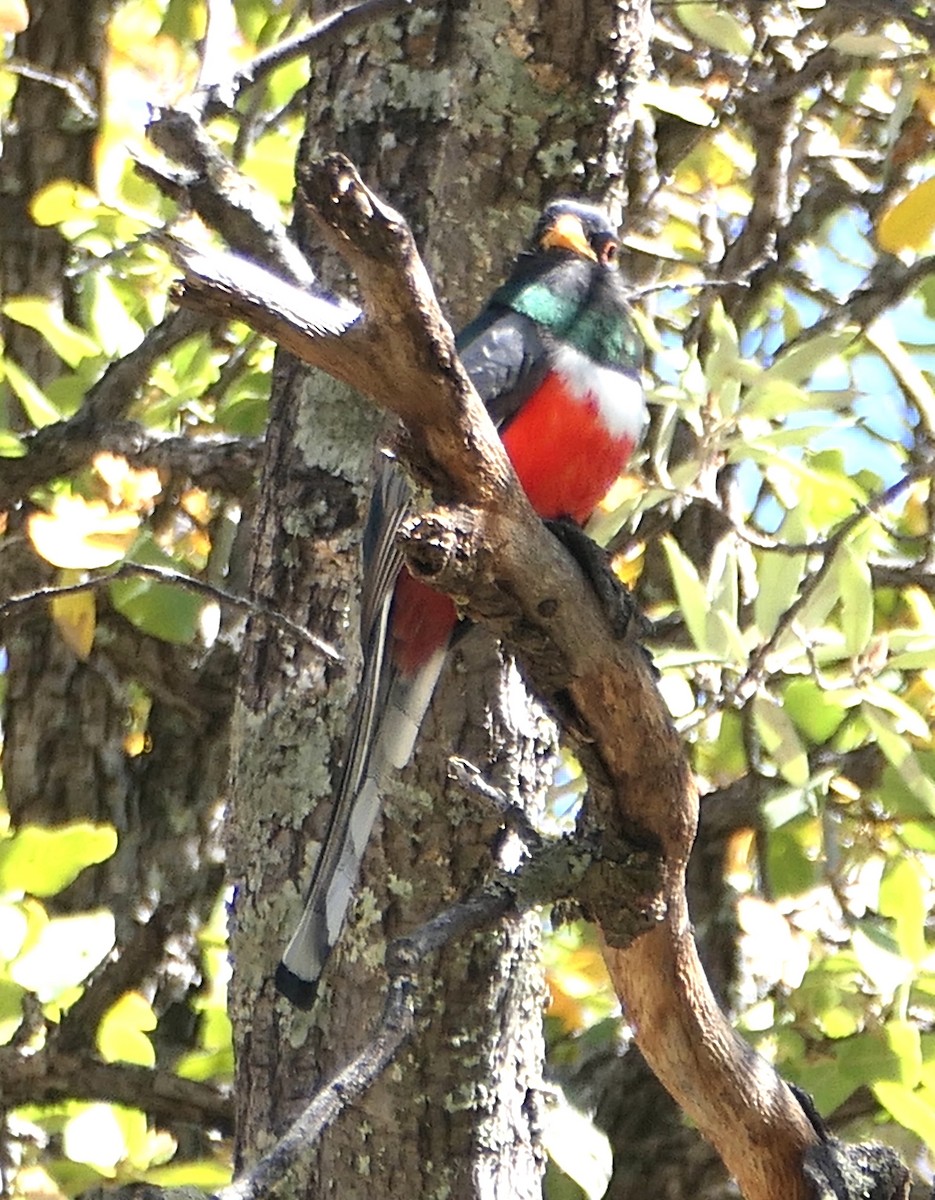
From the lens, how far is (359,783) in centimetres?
211

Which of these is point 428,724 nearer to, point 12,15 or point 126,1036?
point 126,1036

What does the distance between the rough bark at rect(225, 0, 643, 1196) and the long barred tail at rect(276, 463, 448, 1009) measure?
0.38 ft

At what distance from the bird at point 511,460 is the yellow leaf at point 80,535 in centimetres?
62

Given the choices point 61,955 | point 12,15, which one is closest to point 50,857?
point 61,955

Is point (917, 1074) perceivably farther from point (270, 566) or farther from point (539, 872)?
point (270, 566)

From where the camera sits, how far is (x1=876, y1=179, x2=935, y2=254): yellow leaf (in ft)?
9.17

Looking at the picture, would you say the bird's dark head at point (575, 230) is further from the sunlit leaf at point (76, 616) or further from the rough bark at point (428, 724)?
the sunlit leaf at point (76, 616)

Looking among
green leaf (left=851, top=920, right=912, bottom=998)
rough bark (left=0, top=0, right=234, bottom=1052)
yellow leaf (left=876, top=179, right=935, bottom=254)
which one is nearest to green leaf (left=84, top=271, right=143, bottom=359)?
rough bark (left=0, top=0, right=234, bottom=1052)

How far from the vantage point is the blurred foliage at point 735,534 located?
2475 millimetres

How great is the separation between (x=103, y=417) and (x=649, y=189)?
5.00 ft

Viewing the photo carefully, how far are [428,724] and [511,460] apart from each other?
40cm

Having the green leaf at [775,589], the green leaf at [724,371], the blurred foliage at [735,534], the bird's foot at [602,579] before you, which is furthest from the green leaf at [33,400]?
the bird's foot at [602,579]

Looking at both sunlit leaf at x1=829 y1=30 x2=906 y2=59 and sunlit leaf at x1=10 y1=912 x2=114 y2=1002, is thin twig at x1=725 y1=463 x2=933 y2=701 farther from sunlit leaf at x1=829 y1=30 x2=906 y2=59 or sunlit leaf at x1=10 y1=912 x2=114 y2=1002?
sunlit leaf at x1=10 y1=912 x2=114 y2=1002

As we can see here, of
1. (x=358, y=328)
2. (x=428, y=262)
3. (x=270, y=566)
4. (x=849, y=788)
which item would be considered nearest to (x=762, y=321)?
(x=849, y=788)
